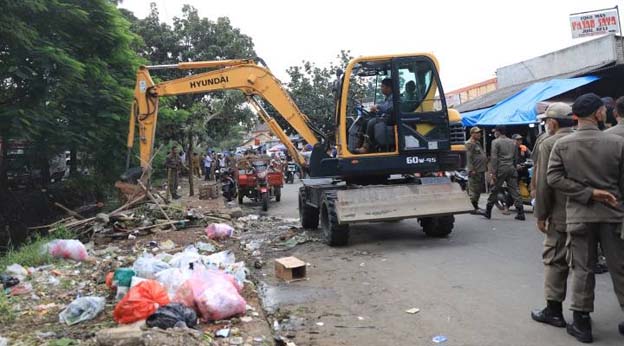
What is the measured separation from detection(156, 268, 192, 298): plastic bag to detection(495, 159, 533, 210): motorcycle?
7.82 meters

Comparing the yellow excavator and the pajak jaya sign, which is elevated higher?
the pajak jaya sign

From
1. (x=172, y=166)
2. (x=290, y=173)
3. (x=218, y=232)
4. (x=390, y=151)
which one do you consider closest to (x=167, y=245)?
(x=218, y=232)

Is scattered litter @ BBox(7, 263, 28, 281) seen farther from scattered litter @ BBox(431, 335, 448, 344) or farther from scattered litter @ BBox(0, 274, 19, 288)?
scattered litter @ BBox(431, 335, 448, 344)

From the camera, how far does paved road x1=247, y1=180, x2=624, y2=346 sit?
4512mm

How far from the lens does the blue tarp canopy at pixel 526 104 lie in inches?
511

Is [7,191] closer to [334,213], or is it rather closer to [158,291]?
[334,213]

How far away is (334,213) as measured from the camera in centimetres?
821

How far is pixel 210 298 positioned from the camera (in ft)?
16.1

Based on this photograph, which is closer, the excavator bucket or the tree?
the excavator bucket

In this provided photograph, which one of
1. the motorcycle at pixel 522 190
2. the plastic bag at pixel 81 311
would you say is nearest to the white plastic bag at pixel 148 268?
the plastic bag at pixel 81 311

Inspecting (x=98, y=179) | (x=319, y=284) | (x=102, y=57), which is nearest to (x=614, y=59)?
(x=319, y=284)

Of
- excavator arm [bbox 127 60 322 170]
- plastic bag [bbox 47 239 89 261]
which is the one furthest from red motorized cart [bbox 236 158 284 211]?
plastic bag [bbox 47 239 89 261]

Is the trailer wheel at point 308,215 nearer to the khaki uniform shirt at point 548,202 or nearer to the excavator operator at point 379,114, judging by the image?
the excavator operator at point 379,114

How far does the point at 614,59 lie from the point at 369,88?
8.94 m
